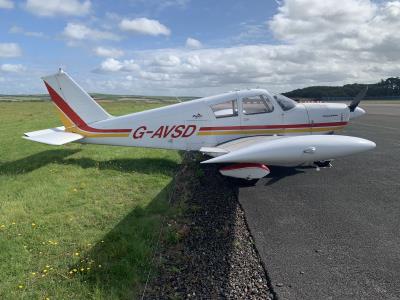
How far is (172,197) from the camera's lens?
7570mm

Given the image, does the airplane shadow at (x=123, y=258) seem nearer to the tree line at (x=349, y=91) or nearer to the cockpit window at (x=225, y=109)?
the cockpit window at (x=225, y=109)

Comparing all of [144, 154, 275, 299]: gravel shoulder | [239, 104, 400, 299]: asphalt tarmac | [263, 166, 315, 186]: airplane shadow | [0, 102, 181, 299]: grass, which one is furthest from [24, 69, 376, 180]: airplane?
[144, 154, 275, 299]: gravel shoulder

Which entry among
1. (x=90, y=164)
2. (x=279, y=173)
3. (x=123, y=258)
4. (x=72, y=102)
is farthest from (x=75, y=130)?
(x=123, y=258)

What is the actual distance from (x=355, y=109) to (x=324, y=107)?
2318 millimetres

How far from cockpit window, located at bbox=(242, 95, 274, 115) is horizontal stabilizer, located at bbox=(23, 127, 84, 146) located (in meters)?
5.06

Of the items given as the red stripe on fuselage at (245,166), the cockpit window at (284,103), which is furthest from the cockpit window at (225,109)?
the red stripe on fuselage at (245,166)

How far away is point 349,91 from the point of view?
7544 centimetres

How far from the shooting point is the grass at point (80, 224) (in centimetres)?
428

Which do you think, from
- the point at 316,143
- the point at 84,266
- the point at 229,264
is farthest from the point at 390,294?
the point at 84,266

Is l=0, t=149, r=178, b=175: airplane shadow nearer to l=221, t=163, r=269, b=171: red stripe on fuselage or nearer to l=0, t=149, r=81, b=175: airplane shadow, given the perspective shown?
l=0, t=149, r=81, b=175: airplane shadow

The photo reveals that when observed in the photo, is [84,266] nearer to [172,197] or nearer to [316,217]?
[172,197]

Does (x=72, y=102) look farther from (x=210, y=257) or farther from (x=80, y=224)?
(x=210, y=257)

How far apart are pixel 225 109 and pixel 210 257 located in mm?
5385

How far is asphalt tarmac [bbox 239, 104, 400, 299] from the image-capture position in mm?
4152
